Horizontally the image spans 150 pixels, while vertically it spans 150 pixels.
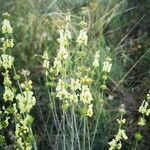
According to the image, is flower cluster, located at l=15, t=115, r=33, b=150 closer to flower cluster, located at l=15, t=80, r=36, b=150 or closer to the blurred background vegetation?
flower cluster, located at l=15, t=80, r=36, b=150

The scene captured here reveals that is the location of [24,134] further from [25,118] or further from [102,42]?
[102,42]

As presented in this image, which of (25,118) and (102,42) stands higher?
(102,42)

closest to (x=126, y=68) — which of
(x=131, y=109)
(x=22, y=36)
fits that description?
(x=131, y=109)

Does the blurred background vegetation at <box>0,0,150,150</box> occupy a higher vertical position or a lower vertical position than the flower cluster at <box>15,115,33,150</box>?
higher

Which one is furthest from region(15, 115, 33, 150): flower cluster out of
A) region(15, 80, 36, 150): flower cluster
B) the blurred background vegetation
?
the blurred background vegetation

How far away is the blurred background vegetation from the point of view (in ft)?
9.57

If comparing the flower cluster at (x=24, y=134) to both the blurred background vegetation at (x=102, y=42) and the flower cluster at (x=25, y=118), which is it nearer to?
the flower cluster at (x=25, y=118)

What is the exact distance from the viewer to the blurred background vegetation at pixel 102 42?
9.57ft

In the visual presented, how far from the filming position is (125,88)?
10.6ft

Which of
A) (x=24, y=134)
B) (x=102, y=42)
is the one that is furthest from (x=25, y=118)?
(x=102, y=42)

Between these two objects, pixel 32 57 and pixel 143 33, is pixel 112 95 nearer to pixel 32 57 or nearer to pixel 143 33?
pixel 32 57

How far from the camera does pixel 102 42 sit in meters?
3.32

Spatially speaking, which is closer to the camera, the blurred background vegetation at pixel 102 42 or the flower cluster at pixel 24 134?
the flower cluster at pixel 24 134

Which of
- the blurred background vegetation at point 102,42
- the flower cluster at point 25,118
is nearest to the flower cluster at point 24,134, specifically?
the flower cluster at point 25,118
